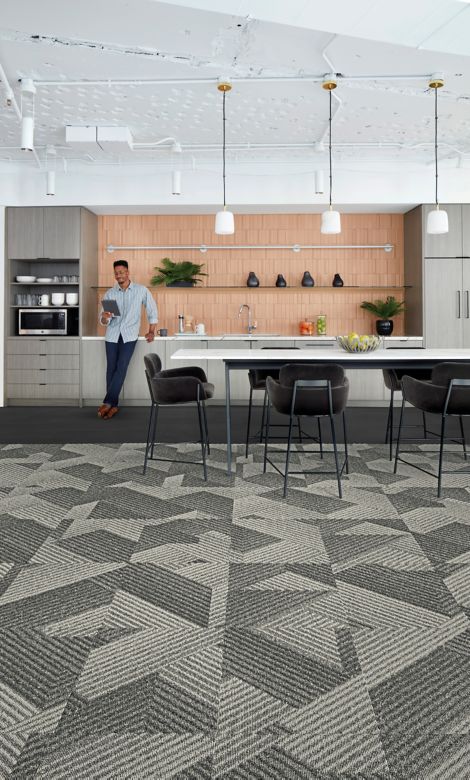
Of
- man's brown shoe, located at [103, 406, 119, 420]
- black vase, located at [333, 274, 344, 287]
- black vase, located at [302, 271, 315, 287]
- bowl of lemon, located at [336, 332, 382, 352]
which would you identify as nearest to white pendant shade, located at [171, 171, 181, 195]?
black vase, located at [302, 271, 315, 287]

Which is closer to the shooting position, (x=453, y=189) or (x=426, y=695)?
(x=426, y=695)

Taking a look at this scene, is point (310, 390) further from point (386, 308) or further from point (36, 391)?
point (36, 391)

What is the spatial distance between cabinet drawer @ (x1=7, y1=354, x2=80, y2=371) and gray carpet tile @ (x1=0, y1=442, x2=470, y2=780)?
4.73m

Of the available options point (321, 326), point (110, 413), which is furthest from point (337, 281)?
point (110, 413)

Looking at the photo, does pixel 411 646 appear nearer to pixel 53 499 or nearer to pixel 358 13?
pixel 53 499

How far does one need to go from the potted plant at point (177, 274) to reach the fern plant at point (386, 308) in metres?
2.39

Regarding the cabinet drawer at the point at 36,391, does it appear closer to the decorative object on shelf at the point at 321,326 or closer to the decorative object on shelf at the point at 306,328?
the decorative object on shelf at the point at 306,328

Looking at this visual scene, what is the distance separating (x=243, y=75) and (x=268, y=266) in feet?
11.9

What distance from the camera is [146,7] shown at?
4.36 metres

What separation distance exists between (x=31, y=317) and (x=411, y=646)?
7.40m

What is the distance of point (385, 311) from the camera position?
339 inches

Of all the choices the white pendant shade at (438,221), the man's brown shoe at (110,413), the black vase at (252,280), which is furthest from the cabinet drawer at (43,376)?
the white pendant shade at (438,221)

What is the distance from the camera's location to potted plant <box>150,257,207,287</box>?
8656mm

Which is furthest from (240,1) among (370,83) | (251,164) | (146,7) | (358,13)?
(251,164)
